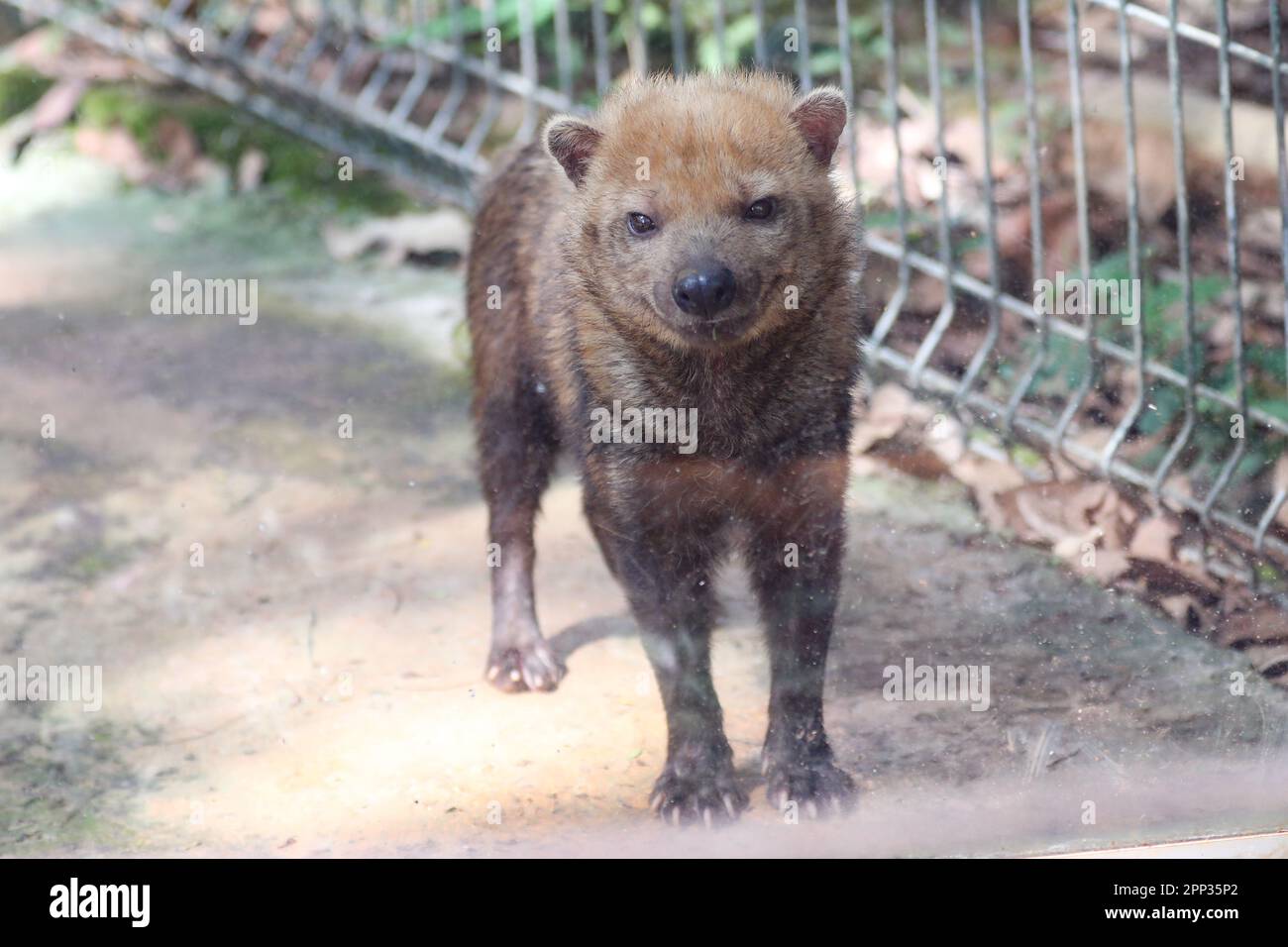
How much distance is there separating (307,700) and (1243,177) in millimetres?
3653

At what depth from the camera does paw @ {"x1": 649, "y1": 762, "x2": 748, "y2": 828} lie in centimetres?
323

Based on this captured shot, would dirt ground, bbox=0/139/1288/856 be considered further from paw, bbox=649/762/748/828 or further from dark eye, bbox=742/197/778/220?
dark eye, bbox=742/197/778/220

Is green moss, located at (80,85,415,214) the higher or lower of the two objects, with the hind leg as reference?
higher

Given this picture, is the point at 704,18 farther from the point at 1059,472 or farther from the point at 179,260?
the point at 1059,472

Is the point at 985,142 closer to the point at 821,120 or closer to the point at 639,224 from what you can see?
the point at 821,120

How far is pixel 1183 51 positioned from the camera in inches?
253

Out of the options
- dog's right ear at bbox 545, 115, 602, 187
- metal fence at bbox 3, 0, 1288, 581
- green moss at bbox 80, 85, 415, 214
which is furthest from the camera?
green moss at bbox 80, 85, 415, 214

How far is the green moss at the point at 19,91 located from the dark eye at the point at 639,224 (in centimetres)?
549

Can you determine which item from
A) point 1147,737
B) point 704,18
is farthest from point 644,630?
point 704,18

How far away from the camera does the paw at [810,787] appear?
3.24 metres

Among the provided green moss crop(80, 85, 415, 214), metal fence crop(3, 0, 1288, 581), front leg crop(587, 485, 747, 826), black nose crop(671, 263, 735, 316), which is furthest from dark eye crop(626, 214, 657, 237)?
green moss crop(80, 85, 415, 214)

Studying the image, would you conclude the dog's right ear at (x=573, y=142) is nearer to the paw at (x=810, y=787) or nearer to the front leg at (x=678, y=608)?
the front leg at (x=678, y=608)

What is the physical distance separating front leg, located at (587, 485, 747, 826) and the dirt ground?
7 cm

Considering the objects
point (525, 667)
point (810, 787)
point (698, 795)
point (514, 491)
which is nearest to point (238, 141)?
point (514, 491)
